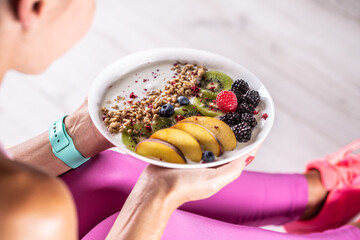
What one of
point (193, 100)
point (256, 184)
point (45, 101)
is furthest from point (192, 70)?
point (45, 101)

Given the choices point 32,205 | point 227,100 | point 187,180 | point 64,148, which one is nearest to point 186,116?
point 227,100

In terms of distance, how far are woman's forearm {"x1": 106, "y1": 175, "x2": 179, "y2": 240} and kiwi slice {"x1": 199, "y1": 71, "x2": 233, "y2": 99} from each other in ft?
1.16

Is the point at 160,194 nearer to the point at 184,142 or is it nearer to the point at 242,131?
the point at 184,142

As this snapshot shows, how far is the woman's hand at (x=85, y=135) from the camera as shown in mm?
1068

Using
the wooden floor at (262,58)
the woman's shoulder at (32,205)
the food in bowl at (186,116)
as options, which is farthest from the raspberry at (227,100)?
the wooden floor at (262,58)

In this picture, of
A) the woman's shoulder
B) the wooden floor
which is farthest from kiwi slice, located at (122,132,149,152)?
the wooden floor

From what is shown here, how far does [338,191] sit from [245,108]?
511mm

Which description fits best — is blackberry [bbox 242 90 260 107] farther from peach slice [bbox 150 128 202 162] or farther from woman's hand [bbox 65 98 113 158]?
woman's hand [bbox 65 98 113 158]

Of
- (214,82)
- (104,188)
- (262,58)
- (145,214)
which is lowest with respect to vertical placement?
(104,188)

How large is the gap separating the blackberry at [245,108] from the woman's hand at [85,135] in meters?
0.39

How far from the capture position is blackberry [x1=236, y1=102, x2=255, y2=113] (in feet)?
3.37

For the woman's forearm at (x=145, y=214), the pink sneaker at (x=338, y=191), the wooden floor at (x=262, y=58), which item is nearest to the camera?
the woman's forearm at (x=145, y=214)

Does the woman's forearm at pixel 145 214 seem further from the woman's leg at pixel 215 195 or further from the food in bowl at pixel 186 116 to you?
the woman's leg at pixel 215 195

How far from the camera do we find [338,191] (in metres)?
1.28
